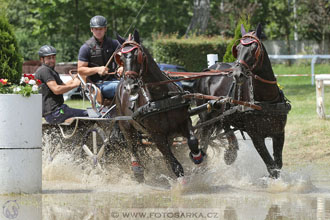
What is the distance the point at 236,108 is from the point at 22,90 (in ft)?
8.87

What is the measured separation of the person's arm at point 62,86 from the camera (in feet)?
34.1

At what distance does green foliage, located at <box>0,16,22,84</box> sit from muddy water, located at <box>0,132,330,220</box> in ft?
12.3

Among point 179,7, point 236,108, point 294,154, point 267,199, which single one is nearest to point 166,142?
point 236,108

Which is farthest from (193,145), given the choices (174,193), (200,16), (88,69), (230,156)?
(200,16)

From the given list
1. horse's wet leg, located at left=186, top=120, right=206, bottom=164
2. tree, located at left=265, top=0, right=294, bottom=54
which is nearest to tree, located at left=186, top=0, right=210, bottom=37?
tree, located at left=265, top=0, right=294, bottom=54

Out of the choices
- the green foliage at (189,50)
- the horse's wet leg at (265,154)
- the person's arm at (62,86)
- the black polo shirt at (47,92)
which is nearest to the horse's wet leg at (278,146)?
the horse's wet leg at (265,154)

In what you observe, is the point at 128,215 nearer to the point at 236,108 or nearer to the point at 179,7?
the point at 236,108

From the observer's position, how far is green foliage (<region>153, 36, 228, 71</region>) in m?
27.0

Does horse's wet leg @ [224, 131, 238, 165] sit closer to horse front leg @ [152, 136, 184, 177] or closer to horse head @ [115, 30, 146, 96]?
horse front leg @ [152, 136, 184, 177]

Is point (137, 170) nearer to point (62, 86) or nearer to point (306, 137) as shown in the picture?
point (62, 86)

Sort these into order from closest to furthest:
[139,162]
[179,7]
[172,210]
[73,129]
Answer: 1. [172,210]
2. [139,162]
3. [73,129]
4. [179,7]

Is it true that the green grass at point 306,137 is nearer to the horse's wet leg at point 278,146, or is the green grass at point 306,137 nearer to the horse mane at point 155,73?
the horse mane at point 155,73

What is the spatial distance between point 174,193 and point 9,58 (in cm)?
722

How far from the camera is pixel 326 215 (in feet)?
22.5
